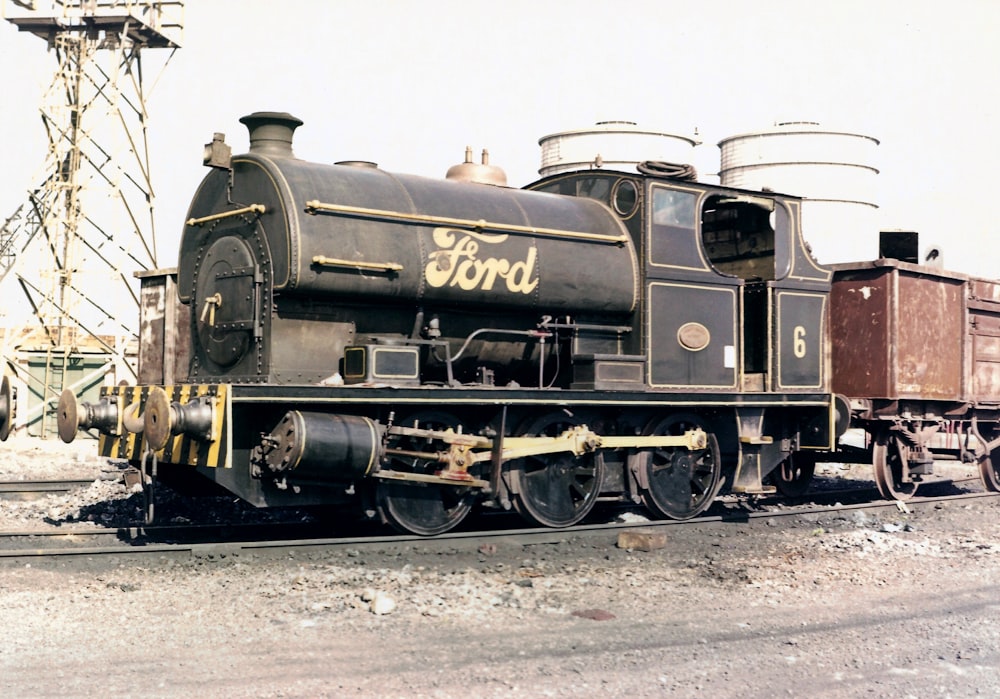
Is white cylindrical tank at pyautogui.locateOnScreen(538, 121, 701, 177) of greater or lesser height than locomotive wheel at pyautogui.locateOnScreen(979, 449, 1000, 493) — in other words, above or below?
above

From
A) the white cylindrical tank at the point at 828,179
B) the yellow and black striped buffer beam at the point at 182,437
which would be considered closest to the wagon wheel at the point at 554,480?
the yellow and black striped buffer beam at the point at 182,437

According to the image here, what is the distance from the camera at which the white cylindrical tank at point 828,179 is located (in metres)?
31.5

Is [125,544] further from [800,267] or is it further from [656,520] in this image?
[800,267]

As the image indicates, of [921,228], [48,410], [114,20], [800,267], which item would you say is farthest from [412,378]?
[921,228]

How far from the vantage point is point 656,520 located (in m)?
10.6

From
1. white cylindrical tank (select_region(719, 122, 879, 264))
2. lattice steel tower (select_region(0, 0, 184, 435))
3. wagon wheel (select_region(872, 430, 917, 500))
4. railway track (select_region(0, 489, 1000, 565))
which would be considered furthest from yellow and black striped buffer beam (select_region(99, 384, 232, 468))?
white cylindrical tank (select_region(719, 122, 879, 264))

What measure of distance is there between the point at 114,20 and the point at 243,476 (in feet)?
64.6

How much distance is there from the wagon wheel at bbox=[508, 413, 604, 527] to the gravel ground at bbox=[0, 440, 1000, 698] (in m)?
0.40

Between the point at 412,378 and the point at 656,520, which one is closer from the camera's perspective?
the point at 412,378

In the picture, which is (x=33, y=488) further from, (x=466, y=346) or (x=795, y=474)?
(x=795, y=474)

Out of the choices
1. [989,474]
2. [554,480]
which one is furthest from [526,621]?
[989,474]

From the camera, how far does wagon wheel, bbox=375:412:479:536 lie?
29.5 ft

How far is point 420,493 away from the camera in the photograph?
9211mm

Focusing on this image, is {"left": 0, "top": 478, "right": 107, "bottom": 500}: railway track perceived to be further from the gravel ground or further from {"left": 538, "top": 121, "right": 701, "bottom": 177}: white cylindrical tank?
{"left": 538, "top": 121, "right": 701, "bottom": 177}: white cylindrical tank
